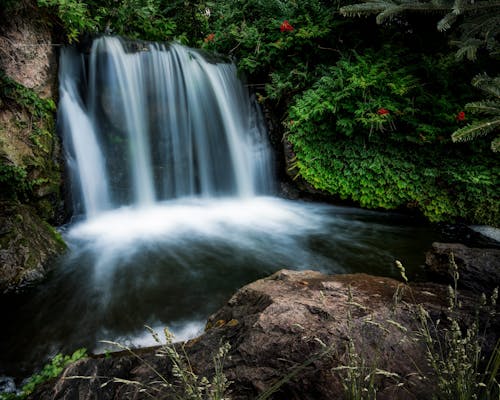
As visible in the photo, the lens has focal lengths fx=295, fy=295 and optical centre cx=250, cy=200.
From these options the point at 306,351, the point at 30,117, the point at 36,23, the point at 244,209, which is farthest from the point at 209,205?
the point at 306,351

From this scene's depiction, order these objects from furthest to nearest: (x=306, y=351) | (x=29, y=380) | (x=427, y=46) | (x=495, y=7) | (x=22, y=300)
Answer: (x=427, y=46)
(x=495, y=7)
(x=22, y=300)
(x=29, y=380)
(x=306, y=351)

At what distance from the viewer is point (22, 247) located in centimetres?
A: 346

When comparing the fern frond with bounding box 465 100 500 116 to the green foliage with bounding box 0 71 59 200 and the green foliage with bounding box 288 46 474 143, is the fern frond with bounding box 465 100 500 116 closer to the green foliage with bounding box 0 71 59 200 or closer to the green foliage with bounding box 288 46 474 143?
the green foliage with bounding box 288 46 474 143

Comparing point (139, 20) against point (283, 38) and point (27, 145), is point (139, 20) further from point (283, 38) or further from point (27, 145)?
point (27, 145)

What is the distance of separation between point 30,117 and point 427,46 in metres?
7.48

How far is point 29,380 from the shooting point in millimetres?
2256

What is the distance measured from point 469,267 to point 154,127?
5938 mm

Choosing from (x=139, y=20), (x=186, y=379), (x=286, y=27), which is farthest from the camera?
(x=139, y=20)

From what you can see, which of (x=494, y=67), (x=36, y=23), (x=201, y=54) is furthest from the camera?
(x=201, y=54)

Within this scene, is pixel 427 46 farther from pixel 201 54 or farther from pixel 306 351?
pixel 306 351

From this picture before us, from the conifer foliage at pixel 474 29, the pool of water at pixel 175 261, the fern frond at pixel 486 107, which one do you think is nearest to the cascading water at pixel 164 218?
the pool of water at pixel 175 261

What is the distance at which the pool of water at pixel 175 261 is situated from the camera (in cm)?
284

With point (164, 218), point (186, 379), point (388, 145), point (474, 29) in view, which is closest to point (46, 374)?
point (186, 379)

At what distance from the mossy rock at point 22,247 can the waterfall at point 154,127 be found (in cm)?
146
